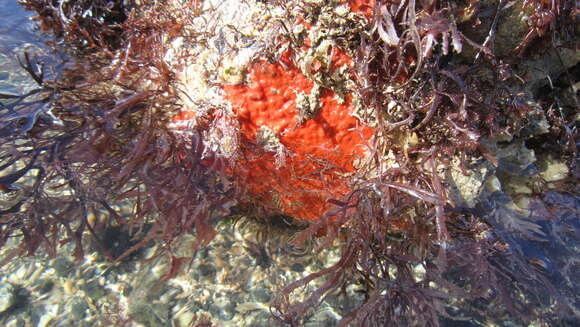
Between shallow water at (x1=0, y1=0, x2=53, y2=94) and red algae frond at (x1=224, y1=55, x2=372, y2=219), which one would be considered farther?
shallow water at (x1=0, y1=0, x2=53, y2=94)

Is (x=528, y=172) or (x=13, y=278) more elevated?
(x=528, y=172)

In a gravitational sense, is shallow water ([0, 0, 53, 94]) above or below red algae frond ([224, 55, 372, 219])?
below

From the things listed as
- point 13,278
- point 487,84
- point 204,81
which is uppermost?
point 487,84

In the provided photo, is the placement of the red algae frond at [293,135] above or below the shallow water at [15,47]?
above

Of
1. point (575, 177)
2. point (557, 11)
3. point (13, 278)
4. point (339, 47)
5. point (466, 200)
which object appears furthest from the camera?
point (13, 278)

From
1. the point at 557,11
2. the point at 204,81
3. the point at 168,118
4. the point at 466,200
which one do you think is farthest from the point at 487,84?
the point at 168,118

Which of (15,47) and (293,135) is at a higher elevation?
(293,135)

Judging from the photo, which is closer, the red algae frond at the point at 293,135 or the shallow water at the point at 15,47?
the red algae frond at the point at 293,135

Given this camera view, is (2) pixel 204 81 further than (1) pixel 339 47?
Yes

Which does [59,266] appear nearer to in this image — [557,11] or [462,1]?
[462,1]

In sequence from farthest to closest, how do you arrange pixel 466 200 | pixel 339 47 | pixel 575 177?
1. pixel 575 177
2. pixel 466 200
3. pixel 339 47

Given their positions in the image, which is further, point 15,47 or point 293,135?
point 15,47
